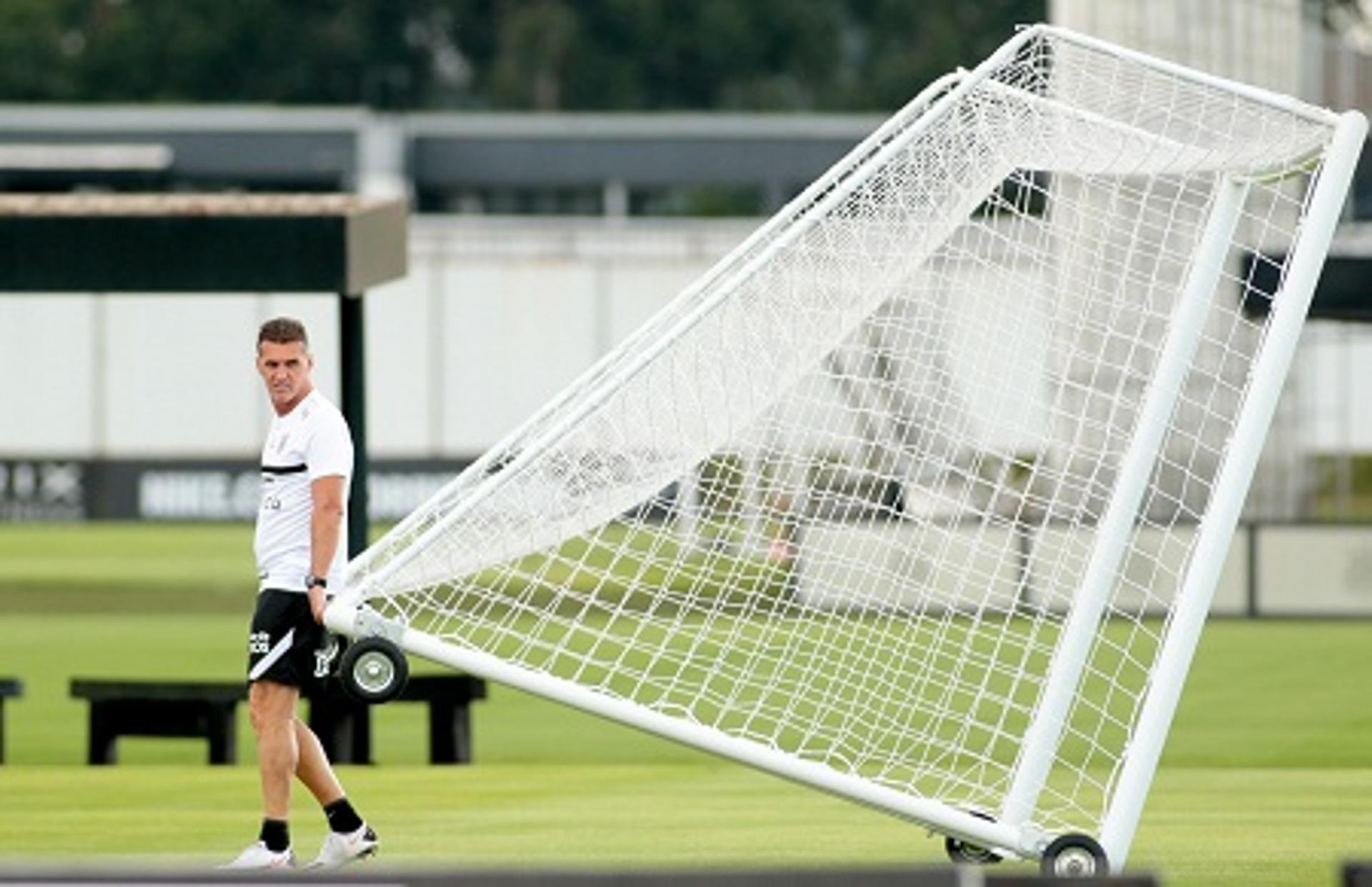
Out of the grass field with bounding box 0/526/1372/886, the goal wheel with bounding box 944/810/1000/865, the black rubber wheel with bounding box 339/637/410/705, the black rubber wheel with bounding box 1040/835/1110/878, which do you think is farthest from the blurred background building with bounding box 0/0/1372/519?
the black rubber wheel with bounding box 339/637/410/705

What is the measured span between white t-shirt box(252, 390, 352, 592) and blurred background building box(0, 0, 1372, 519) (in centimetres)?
1922

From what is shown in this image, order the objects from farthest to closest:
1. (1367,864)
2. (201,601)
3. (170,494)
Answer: (170,494), (201,601), (1367,864)

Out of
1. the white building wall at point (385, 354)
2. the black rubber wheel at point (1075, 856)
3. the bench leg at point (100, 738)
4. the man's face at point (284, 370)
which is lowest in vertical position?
the white building wall at point (385, 354)

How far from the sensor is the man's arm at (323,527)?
12438 millimetres

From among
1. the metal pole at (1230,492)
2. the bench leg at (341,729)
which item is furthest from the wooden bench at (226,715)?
the metal pole at (1230,492)

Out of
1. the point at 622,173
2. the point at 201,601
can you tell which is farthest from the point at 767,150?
the point at 201,601

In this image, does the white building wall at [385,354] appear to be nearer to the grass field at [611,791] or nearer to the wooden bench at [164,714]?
the grass field at [611,791]

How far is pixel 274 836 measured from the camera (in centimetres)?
1259

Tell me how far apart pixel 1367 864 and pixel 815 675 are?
15.4 feet

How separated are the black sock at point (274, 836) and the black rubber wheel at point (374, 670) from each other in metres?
1.15

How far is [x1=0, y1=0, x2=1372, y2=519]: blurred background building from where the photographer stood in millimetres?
52719

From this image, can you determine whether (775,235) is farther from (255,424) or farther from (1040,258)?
(255,424)

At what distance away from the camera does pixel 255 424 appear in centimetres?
5600

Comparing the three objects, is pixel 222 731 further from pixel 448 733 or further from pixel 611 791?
pixel 611 791
